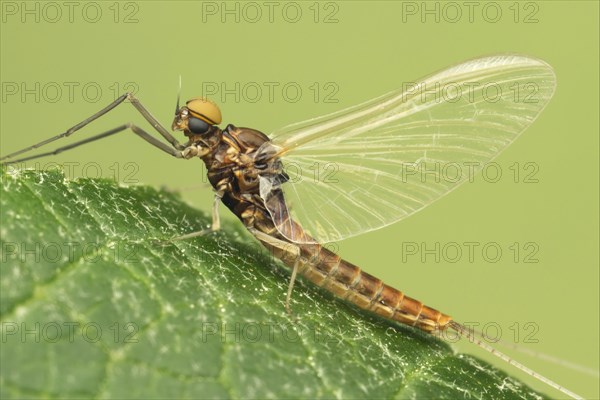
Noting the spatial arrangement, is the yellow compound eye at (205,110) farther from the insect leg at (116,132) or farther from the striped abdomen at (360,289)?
the striped abdomen at (360,289)

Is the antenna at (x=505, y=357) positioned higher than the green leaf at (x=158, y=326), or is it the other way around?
the green leaf at (x=158, y=326)

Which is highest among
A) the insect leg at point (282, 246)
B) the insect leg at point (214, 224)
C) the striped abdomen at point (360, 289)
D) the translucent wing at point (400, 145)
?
the translucent wing at point (400, 145)

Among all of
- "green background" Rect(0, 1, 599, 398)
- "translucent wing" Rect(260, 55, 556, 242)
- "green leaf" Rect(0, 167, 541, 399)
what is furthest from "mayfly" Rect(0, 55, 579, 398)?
"green background" Rect(0, 1, 599, 398)

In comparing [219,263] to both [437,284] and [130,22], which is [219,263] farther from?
[130,22]

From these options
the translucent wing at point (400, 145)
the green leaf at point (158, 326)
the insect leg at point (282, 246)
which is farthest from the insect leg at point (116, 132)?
the insect leg at point (282, 246)

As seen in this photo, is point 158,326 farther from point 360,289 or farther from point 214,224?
point 360,289

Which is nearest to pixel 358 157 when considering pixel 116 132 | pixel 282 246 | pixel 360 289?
pixel 282 246
